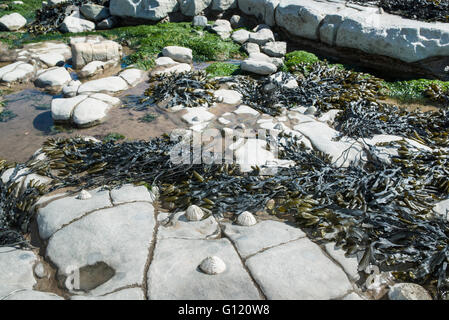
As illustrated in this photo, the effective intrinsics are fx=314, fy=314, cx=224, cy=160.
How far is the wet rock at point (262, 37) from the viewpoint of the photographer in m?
9.12

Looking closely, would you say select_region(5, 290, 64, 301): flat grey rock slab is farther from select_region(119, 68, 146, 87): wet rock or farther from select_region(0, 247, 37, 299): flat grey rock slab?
select_region(119, 68, 146, 87): wet rock

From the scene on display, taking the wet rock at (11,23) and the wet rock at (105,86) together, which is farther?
the wet rock at (11,23)

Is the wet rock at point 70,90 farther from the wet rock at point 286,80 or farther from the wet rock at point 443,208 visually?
the wet rock at point 443,208

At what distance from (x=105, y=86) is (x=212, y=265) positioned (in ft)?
17.0

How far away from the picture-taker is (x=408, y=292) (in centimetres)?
254

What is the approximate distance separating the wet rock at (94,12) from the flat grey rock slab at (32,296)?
10678 millimetres

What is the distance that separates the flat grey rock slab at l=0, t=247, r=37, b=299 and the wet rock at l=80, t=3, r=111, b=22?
32.9 feet

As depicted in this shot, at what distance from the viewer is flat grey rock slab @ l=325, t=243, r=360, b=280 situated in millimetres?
2724

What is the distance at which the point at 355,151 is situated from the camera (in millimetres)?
4645

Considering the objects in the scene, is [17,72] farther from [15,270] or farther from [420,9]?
[420,9]

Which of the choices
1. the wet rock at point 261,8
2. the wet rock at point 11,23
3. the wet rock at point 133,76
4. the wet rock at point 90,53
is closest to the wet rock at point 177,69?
the wet rock at point 133,76

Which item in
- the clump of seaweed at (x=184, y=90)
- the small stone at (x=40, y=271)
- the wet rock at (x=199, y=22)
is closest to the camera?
the small stone at (x=40, y=271)

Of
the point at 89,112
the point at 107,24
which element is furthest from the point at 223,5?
the point at 89,112
